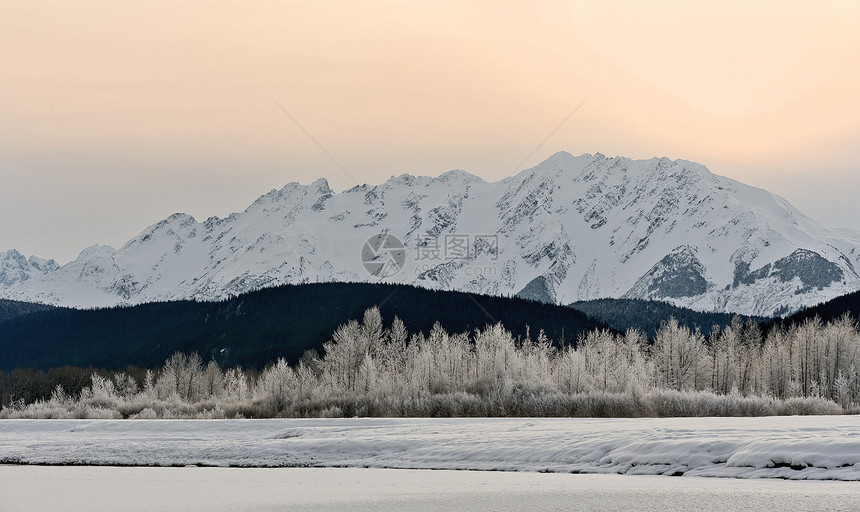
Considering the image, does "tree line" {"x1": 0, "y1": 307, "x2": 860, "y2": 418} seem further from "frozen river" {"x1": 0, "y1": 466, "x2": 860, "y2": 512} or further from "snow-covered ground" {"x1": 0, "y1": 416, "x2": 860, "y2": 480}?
"frozen river" {"x1": 0, "y1": 466, "x2": 860, "y2": 512}

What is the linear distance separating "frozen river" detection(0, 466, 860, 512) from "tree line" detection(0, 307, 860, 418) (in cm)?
3580

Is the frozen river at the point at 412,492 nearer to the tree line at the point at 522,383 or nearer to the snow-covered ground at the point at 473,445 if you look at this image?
the snow-covered ground at the point at 473,445

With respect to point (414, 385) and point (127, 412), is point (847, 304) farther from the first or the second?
point (127, 412)

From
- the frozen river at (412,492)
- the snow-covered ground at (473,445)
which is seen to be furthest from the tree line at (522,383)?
the frozen river at (412,492)

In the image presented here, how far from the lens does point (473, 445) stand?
36531 millimetres

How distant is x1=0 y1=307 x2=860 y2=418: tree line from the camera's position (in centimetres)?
6762

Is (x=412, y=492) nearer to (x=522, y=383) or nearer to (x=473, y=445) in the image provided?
(x=473, y=445)

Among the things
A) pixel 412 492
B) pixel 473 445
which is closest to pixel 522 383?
pixel 473 445

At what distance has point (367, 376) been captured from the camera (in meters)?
102

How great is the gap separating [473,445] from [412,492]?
1073 centimetres

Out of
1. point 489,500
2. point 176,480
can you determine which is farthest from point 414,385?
point 489,500

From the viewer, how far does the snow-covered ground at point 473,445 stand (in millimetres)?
27516

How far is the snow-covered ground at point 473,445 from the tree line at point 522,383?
1846 cm

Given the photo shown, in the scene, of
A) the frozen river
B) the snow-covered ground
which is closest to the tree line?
the snow-covered ground
